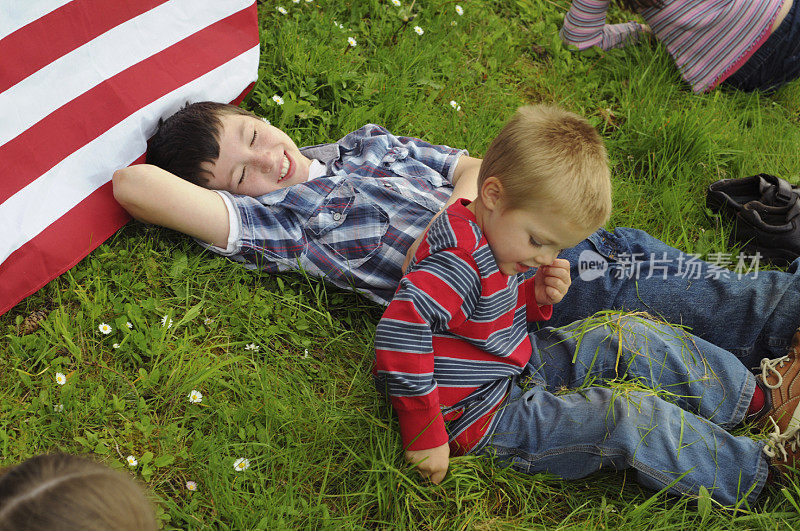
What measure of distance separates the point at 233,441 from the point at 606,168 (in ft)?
4.51

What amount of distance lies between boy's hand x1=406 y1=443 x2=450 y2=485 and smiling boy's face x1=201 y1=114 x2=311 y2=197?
1215mm

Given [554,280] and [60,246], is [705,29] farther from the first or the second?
[60,246]

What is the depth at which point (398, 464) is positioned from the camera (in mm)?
2096

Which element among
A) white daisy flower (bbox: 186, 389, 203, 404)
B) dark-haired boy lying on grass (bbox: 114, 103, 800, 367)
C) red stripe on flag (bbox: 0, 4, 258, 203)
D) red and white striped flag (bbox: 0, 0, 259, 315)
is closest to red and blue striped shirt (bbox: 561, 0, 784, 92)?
dark-haired boy lying on grass (bbox: 114, 103, 800, 367)

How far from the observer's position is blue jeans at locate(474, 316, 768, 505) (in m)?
2.10

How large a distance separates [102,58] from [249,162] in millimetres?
644

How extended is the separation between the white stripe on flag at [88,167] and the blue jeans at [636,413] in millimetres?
1645

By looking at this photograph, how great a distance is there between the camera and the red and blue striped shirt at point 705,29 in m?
3.89

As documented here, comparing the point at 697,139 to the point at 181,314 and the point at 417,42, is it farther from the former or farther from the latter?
the point at 181,314

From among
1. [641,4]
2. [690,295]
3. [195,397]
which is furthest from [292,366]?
[641,4]

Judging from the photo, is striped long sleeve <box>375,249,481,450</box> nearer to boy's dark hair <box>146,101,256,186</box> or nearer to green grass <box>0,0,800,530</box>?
green grass <box>0,0,800,530</box>

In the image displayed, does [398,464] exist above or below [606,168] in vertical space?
below

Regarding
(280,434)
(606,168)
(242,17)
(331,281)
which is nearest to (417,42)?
(242,17)

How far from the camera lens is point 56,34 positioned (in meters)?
2.42
